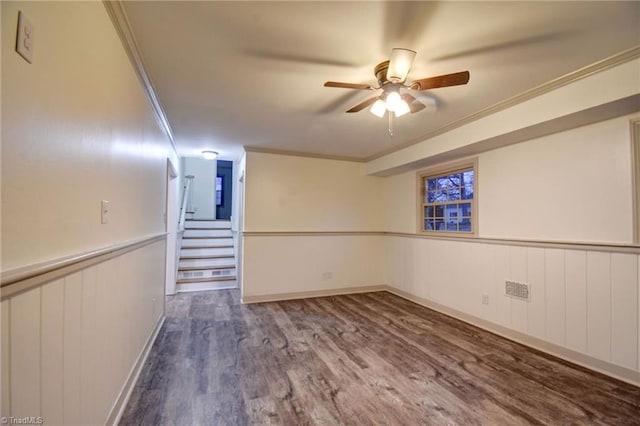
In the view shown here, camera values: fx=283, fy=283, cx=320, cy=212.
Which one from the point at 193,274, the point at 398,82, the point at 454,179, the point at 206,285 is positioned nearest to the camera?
the point at 398,82

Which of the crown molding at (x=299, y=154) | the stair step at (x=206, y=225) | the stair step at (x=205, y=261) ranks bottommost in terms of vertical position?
the stair step at (x=205, y=261)

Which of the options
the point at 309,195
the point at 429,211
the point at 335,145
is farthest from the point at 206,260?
the point at 429,211

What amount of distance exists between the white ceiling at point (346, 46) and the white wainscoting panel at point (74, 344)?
4.80 feet

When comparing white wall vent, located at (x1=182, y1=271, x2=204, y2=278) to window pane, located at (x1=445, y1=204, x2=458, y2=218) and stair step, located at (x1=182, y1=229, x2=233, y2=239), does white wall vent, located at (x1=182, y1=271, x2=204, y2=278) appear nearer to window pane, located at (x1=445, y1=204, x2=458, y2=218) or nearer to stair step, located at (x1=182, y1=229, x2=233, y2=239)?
stair step, located at (x1=182, y1=229, x2=233, y2=239)

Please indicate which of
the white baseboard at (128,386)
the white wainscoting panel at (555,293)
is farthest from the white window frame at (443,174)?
the white baseboard at (128,386)

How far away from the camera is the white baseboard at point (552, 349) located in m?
2.23

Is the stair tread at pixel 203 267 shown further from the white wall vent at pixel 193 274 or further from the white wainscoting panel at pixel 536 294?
the white wainscoting panel at pixel 536 294

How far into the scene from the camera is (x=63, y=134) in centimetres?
107

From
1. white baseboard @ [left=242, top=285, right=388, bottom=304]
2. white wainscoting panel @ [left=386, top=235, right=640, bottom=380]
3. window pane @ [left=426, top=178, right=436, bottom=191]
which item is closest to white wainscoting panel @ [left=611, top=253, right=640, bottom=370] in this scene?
white wainscoting panel @ [left=386, top=235, right=640, bottom=380]

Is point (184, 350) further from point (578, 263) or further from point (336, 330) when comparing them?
point (578, 263)

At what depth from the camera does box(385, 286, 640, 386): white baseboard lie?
2227mm

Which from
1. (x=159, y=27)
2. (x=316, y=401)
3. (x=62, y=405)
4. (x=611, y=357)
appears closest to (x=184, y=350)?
(x=316, y=401)

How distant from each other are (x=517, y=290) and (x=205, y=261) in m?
5.07

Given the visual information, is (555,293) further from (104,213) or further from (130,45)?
(130,45)
